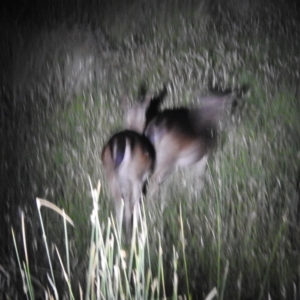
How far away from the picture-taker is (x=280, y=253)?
1.23m

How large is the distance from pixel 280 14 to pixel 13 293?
3.70 feet

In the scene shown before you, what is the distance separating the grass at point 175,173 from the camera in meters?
1.26

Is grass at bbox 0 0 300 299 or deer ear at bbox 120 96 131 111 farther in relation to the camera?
deer ear at bbox 120 96 131 111

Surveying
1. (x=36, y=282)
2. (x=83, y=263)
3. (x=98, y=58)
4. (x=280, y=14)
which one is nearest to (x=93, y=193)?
(x=83, y=263)

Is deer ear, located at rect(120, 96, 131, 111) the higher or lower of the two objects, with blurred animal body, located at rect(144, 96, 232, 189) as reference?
higher

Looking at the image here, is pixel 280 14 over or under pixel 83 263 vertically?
over

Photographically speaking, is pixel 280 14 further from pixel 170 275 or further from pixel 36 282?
pixel 36 282

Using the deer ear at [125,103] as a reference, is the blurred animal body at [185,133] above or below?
below

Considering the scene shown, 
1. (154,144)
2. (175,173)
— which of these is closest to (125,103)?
(154,144)

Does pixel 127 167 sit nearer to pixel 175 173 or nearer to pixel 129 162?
pixel 129 162

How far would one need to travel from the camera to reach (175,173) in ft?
4.40

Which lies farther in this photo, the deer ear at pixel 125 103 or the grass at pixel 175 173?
the deer ear at pixel 125 103

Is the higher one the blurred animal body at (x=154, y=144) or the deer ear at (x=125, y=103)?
the deer ear at (x=125, y=103)

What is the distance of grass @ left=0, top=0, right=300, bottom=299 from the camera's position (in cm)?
126
